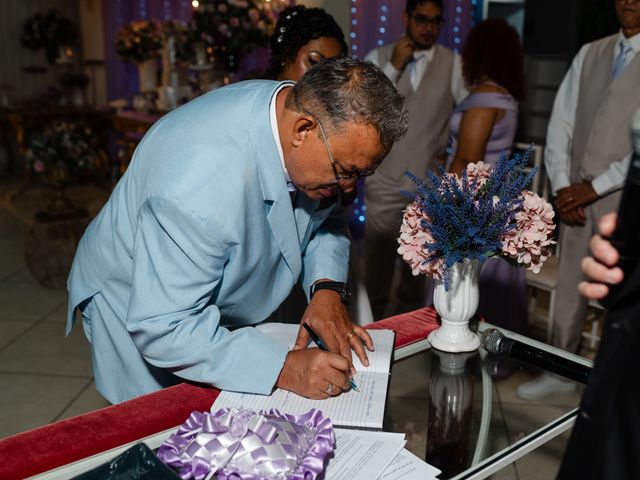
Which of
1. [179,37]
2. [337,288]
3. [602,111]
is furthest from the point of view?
[179,37]

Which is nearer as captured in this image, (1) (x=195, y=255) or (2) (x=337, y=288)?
(1) (x=195, y=255)

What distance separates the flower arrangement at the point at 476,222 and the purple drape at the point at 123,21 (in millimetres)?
5811

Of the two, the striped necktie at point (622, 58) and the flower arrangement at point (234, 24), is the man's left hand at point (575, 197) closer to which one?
the striped necktie at point (622, 58)

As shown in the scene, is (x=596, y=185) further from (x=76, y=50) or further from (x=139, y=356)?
(x=76, y=50)

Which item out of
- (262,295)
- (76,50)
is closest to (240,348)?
(262,295)

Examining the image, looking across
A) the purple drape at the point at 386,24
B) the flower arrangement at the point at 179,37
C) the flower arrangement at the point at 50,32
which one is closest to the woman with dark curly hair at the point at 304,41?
the purple drape at the point at 386,24

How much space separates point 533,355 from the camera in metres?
1.49

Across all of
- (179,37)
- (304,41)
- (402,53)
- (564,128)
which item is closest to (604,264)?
(304,41)

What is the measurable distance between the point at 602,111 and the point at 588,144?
0.47 ft

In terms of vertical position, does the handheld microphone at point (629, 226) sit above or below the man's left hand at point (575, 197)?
above

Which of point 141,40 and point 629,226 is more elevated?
point 141,40

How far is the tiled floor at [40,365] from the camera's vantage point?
8.80ft

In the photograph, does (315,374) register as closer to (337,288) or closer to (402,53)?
(337,288)

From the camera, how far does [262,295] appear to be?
1.45m
